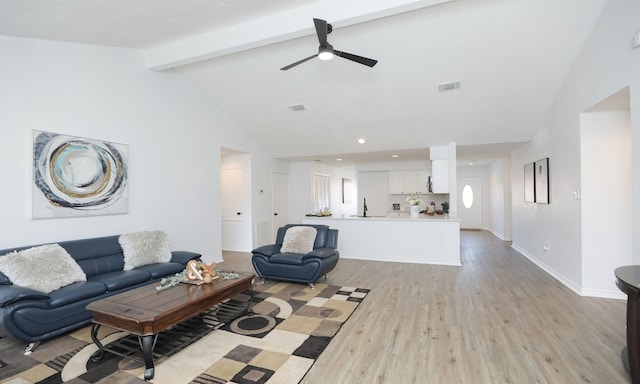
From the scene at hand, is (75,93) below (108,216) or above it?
above

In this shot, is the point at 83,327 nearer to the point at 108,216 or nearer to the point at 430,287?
the point at 108,216

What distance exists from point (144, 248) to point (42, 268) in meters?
1.14

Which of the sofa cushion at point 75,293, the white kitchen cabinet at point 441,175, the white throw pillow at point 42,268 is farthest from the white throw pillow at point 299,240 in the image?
the white kitchen cabinet at point 441,175

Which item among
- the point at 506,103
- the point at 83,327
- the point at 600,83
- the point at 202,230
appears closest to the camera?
the point at 83,327

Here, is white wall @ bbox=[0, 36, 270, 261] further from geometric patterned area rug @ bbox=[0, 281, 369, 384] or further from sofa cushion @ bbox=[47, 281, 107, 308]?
geometric patterned area rug @ bbox=[0, 281, 369, 384]

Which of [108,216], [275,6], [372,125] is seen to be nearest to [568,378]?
[275,6]

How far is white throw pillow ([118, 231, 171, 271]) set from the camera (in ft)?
13.1

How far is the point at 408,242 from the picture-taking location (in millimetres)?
5887

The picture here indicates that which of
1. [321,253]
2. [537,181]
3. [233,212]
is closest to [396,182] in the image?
[537,181]

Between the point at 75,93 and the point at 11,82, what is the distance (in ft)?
1.98

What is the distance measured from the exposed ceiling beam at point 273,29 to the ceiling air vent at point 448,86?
1.72m

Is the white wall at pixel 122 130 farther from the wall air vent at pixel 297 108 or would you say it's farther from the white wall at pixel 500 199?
the white wall at pixel 500 199

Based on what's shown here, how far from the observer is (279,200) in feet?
26.4

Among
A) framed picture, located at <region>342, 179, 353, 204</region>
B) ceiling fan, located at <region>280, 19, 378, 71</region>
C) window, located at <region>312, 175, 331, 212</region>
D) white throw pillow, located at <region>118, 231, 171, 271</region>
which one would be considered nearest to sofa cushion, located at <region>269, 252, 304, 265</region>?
white throw pillow, located at <region>118, 231, 171, 271</region>
